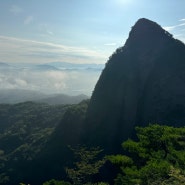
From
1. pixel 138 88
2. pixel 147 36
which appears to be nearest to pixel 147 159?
pixel 138 88

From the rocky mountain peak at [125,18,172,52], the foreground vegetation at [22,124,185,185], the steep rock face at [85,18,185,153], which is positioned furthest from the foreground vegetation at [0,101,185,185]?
the rocky mountain peak at [125,18,172,52]

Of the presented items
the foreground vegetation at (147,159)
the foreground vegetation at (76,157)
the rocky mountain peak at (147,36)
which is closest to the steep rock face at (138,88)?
the rocky mountain peak at (147,36)

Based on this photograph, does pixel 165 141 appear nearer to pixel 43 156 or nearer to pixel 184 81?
pixel 184 81

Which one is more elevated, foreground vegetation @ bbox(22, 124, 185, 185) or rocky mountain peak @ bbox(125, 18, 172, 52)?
rocky mountain peak @ bbox(125, 18, 172, 52)

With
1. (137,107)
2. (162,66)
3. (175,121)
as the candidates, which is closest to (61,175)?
(137,107)

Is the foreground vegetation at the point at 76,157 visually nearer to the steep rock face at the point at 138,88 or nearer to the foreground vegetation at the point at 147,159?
the foreground vegetation at the point at 147,159

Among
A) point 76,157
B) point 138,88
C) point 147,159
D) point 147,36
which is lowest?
point 76,157

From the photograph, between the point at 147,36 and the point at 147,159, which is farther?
the point at 147,36

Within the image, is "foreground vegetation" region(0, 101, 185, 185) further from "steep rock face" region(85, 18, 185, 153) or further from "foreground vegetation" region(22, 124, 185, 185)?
"steep rock face" region(85, 18, 185, 153)

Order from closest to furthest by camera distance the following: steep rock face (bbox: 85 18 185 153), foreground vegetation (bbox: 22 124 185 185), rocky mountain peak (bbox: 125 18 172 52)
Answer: foreground vegetation (bbox: 22 124 185 185) → steep rock face (bbox: 85 18 185 153) → rocky mountain peak (bbox: 125 18 172 52)

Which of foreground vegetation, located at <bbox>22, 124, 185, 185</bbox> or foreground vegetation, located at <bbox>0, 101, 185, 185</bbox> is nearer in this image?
foreground vegetation, located at <bbox>22, 124, 185, 185</bbox>

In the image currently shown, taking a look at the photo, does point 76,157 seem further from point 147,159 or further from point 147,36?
point 147,36
